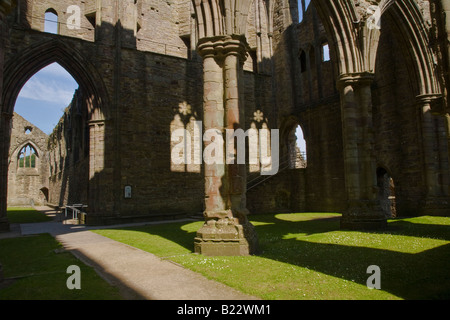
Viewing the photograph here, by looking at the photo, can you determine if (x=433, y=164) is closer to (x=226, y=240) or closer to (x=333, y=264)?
(x=333, y=264)

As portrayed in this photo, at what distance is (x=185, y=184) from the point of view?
1557 centimetres

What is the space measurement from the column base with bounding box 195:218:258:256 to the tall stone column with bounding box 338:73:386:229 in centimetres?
400

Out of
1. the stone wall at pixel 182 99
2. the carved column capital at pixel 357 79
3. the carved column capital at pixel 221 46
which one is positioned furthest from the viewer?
the stone wall at pixel 182 99

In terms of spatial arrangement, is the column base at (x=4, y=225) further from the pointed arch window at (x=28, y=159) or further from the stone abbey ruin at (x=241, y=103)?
the pointed arch window at (x=28, y=159)

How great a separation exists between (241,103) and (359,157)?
4.20 m

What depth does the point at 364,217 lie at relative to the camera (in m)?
8.45

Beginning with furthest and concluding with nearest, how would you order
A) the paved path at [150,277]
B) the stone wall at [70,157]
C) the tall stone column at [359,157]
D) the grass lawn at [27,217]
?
the stone wall at [70,157]
the grass lawn at [27,217]
the tall stone column at [359,157]
the paved path at [150,277]

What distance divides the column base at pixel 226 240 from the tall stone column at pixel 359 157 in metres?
4.00

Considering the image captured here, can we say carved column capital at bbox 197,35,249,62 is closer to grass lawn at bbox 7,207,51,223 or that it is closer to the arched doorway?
the arched doorway

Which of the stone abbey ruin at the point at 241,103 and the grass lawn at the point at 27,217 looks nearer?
the stone abbey ruin at the point at 241,103

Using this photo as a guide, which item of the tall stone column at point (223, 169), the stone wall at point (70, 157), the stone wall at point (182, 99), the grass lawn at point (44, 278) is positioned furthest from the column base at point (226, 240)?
the stone wall at point (70, 157)

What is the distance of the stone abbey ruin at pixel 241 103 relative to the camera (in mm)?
6484

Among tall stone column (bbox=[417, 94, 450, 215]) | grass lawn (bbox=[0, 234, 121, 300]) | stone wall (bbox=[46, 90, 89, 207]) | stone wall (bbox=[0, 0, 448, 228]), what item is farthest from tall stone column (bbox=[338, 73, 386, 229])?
stone wall (bbox=[46, 90, 89, 207])

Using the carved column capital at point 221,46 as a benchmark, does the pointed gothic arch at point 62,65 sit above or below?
above
